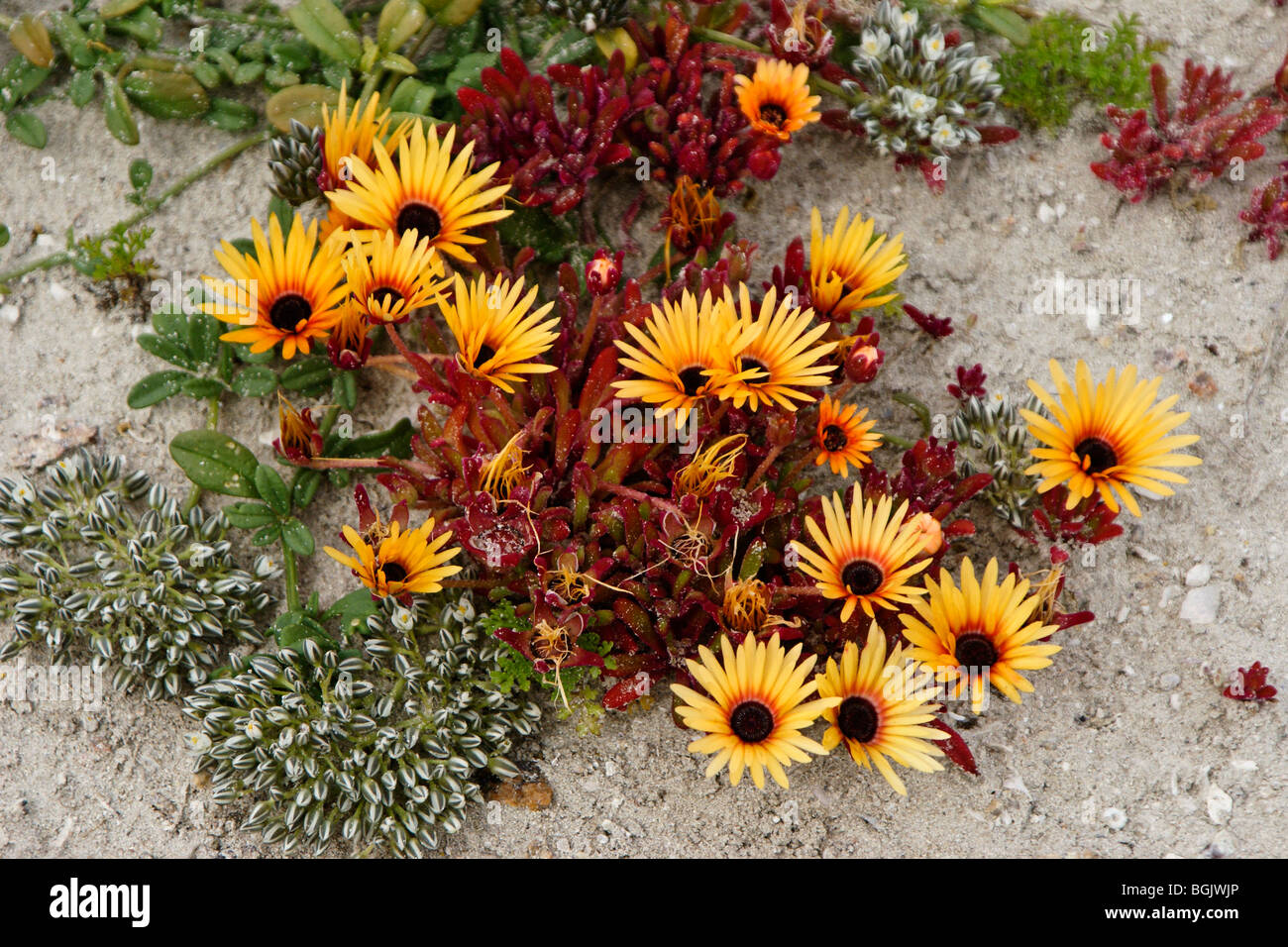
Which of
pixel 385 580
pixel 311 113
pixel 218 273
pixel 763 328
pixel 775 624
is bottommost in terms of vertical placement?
pixel 775 624

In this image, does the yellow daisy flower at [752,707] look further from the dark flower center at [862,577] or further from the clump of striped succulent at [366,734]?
the clump of striped succulent at [366,734]

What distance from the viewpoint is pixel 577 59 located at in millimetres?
3910

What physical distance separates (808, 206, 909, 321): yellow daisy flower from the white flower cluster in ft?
2.07

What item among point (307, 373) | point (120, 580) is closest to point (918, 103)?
point (307, 373)

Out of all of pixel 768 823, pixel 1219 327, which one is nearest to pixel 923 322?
pixel 1219 327

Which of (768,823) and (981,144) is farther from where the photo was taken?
(981,144)

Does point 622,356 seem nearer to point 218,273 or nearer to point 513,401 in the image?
point 513,401

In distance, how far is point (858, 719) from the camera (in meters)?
3.01

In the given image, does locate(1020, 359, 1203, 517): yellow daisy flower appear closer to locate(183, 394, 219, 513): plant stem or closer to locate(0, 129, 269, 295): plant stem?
locate(183, 394, 219, 513): plant stem

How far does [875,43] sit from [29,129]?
10.2 ft

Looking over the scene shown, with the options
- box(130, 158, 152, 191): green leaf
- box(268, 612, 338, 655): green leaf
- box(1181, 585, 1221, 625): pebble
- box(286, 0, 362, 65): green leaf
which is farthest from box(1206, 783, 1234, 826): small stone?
box(130, 158, 152, 191): green leaf

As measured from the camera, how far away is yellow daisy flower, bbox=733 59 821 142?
Result: 3584mm

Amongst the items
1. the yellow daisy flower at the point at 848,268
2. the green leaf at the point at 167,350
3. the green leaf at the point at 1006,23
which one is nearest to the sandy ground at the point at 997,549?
the green leaf at the point at 167,350
